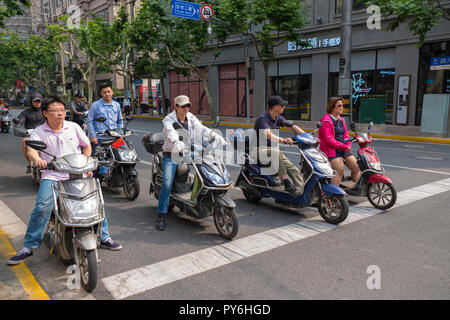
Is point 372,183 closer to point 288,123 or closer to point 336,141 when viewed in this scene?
point 336,141

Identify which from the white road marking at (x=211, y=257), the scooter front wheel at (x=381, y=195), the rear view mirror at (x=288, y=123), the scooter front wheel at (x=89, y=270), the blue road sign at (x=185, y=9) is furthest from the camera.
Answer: the blue road sign at (x=185, y=9)

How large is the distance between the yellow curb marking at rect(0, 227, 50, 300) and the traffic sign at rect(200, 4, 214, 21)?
58.2 ft

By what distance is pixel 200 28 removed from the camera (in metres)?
23.6

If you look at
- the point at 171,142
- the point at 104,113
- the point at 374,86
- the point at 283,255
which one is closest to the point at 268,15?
the point at 374,86

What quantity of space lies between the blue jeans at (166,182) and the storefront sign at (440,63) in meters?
16.1

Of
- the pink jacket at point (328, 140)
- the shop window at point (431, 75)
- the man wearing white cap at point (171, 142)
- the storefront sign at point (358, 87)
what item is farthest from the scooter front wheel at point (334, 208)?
the storefront sign at point (358, 87)

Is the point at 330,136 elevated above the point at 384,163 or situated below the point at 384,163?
above

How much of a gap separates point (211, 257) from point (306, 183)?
2.04m

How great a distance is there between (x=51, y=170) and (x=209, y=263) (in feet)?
6.33

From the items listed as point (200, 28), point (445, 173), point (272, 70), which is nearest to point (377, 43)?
point (272, 70)

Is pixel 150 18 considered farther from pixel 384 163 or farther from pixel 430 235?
pixel 430 235

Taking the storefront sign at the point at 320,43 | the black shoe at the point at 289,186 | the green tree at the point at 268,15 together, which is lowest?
the black shoe at the point at 289,186

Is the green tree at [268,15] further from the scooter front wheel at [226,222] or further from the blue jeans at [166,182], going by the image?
the scooter front wheel at [226,222]

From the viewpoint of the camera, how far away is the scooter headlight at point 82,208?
3545 mm
